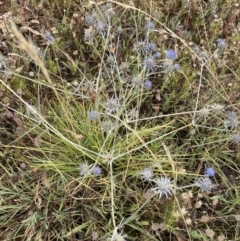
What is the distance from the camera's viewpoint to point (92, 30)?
177cm

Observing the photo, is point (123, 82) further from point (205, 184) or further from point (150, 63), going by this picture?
point (205, 184)

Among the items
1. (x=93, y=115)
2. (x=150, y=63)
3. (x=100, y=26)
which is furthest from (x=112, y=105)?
(x=100, y=26)

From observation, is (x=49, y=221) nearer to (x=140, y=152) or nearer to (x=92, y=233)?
(x=92, y=233)

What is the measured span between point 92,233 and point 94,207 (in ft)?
0.30

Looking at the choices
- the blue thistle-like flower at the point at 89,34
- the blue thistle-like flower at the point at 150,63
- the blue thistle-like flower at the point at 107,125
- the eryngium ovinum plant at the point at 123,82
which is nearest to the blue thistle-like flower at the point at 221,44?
the eryngium ovinum plant at the point at 123,82

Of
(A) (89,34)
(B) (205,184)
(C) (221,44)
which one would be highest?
(A) (89,34)

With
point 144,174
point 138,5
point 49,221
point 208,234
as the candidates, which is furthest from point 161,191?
point 138,5

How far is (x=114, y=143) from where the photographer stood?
1.54m

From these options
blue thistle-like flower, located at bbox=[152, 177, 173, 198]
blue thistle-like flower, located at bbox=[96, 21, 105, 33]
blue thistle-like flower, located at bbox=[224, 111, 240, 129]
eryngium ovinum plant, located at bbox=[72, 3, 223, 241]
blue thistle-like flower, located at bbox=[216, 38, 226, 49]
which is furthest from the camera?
blue thistle-like flower, located at bbox=[216, 38, 226, 49]

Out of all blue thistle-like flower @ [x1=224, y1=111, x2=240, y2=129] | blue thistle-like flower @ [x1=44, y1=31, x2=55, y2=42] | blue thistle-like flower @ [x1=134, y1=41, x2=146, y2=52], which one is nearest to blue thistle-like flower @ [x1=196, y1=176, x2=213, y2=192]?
blue thistle-like flower @ [x1=224, y1=111, x2=240, y2=129]

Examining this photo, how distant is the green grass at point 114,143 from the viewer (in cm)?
149

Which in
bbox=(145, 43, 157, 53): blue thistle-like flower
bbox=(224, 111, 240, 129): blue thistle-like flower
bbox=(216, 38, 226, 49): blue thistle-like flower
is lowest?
bbox=(224, 111, 240, 129): blue thistle-like flower

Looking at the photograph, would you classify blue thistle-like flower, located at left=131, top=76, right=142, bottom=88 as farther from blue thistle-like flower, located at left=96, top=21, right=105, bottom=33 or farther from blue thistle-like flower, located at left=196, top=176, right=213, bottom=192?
blue thistle-like flower, located at left=196, top=176, right=213, bottom=192

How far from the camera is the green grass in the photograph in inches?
58.8
